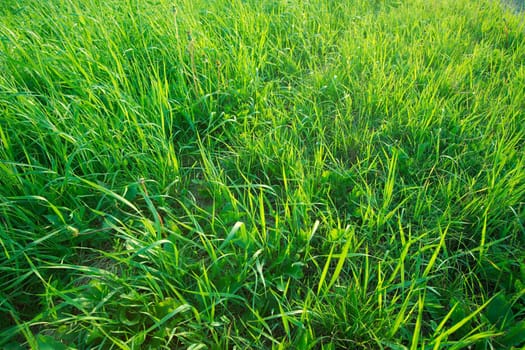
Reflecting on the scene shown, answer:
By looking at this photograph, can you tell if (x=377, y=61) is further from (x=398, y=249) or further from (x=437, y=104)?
(x=398, y=249)

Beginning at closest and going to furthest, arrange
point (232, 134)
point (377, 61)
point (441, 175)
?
1. point (441, 175)
2. point (232, 134)
3. point (377, 61)

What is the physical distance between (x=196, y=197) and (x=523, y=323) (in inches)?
47.7

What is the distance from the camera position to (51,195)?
123 cm

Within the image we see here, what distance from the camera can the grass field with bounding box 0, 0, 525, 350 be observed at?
1023 mm

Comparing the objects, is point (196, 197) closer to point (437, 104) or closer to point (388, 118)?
point (388, 118)

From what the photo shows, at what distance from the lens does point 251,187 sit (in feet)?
4.78

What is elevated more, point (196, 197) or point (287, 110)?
point (287, 110)

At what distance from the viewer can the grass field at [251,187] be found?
1023mm

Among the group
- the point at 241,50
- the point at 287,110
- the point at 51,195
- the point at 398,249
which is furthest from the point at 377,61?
the point at 51,195

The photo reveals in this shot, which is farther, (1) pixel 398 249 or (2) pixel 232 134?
(2) pixel 232 134

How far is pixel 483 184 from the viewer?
1.40 m

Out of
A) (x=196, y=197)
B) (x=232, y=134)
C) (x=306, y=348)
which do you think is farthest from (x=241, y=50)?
(x=306, y=348)

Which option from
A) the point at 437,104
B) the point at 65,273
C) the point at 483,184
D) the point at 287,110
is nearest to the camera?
the point at 65,273

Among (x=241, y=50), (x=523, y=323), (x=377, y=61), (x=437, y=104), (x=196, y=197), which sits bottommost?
(x=523, y=323)
